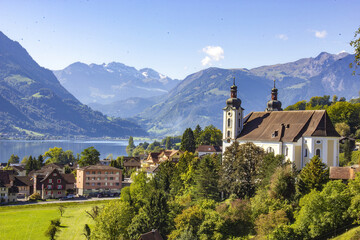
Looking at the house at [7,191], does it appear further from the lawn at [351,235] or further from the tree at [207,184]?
the lawn at [351,235]

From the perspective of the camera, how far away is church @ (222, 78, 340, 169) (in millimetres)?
63250

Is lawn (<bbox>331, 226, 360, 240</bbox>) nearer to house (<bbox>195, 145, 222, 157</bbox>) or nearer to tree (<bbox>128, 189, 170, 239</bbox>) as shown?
tree (<bbox>128, 189, 170, 239</bbox>)

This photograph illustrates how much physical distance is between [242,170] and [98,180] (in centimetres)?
5343

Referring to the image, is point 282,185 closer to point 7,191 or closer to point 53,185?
point 53,185

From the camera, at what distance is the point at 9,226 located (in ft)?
232

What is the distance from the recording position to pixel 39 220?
7400cm

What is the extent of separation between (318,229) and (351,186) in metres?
5.64

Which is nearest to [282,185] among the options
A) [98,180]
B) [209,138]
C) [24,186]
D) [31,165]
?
[98,180]

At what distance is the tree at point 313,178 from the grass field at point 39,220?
32911 mm

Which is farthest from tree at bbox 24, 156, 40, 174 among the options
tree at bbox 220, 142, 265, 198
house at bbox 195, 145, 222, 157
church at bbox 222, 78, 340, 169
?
tree at bbox 220, 142, 265, 198

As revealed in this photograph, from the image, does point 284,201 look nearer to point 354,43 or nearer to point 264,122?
point 264,122

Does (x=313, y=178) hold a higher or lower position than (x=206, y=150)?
lower

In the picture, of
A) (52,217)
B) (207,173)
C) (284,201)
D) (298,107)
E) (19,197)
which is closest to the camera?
(284,201)

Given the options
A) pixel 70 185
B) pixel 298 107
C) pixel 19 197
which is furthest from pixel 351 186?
pixel 298 107
